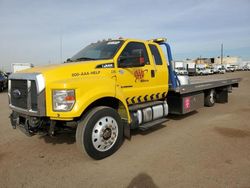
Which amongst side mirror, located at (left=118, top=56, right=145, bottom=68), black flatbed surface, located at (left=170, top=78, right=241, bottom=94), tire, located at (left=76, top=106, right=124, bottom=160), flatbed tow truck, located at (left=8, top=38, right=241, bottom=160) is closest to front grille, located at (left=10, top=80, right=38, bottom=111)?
flatbed tow truck, located at (left=8, top=38, right=241, bottom=160)

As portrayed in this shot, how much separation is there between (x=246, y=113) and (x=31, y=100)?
23.2 ft

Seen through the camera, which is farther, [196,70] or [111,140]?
[196,70]

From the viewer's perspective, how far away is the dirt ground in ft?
11.5

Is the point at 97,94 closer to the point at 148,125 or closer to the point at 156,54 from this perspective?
the point at 148,125

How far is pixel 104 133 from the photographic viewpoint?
171 inches

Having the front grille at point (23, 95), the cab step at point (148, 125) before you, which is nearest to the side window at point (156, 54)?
the cab step at point (148, 125)

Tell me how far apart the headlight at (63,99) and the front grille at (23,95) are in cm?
43

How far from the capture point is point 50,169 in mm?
3992

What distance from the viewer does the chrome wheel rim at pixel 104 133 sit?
4220 millimetres

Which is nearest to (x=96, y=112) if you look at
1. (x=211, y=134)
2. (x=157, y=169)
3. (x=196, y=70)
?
(x=157, y=169)

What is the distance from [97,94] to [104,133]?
0.76m

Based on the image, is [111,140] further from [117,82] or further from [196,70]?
[196,70]

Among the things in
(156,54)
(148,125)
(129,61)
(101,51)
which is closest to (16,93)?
(101,51)

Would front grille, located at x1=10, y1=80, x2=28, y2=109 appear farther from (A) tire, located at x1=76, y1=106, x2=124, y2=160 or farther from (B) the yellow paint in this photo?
(A) tire, located at x1=76, y1=106, x2=124, y2=160
